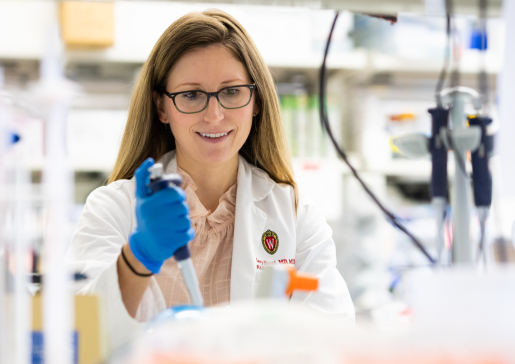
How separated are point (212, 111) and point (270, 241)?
323mm

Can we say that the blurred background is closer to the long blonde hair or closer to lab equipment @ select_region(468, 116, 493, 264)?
the long blonde hair

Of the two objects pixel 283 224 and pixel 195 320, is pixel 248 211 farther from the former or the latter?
pixel 195 320

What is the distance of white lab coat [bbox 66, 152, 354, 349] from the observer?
1008 mm

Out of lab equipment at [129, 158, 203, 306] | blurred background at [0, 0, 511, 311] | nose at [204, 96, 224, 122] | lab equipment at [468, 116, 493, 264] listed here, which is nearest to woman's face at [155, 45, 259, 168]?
nose at [204, 96, 224, 122]

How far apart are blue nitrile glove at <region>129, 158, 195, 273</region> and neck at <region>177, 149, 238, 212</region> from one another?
22.8 inches

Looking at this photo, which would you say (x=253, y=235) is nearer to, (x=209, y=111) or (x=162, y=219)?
(x=209, y=111)

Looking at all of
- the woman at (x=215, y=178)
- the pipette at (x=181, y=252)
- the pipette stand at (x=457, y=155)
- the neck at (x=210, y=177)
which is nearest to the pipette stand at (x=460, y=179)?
the pipette stand at (x=457, y=155)

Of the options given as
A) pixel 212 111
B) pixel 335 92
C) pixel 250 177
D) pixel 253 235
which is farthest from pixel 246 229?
pixel 335 92

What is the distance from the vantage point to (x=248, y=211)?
1.17 m

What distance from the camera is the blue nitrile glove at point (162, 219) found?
1.89 ft

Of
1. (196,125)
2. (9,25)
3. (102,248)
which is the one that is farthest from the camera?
(9,25)

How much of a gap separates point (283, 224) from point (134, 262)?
1.63ft

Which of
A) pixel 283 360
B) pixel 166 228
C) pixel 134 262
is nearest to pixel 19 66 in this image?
pixel 134 262

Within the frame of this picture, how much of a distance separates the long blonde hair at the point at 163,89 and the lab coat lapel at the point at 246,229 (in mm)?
65
